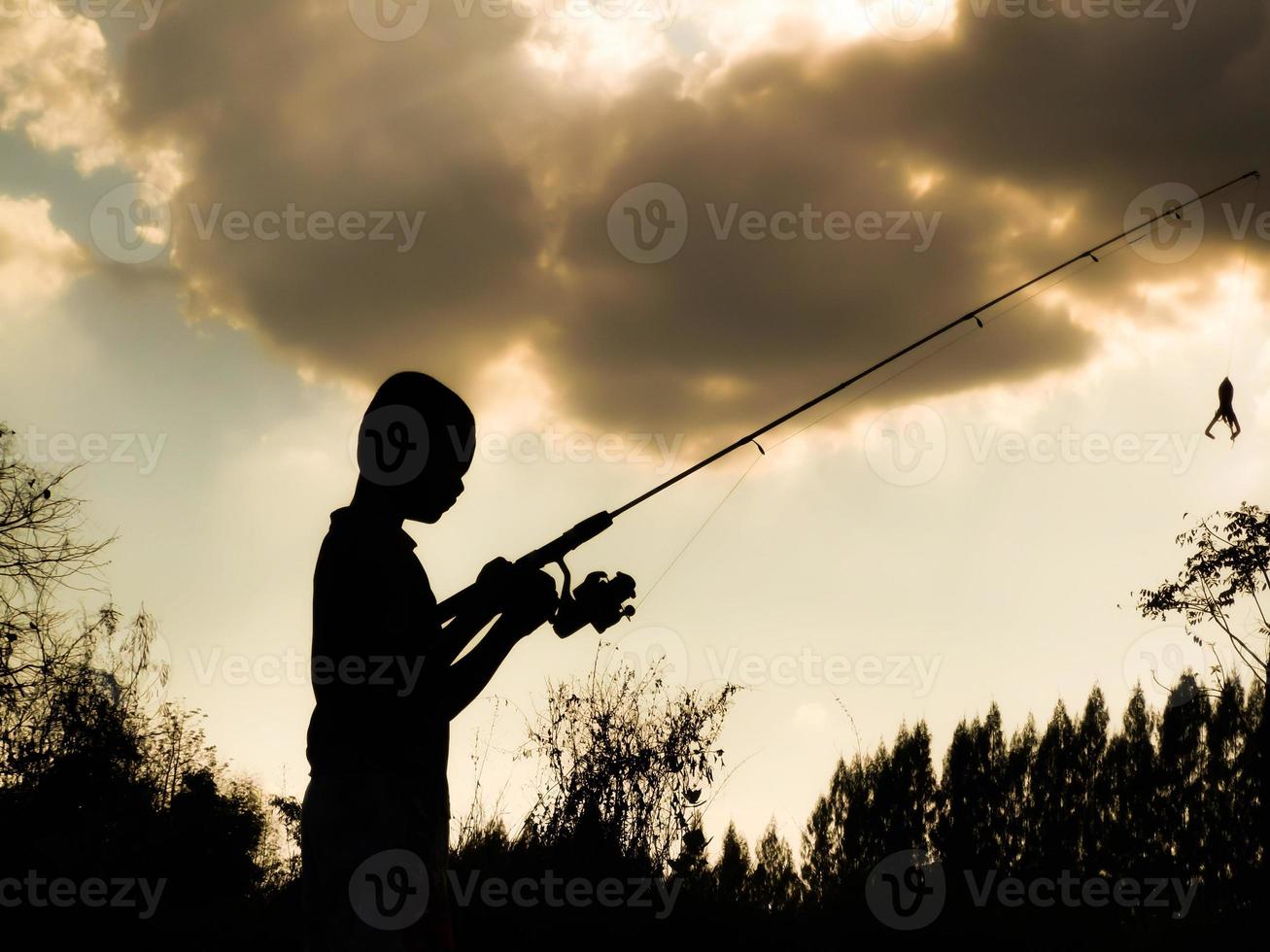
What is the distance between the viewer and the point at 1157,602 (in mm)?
29172

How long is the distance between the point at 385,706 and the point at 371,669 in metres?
0.11

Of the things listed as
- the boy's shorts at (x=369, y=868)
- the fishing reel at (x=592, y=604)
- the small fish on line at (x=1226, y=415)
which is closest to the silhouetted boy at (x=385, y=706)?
the boy's shorts at (x=369, y=868)

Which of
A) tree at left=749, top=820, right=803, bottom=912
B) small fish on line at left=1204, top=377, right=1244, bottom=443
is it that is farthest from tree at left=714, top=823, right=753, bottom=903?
small fish on line at left=1204, top=377, right=1244, bottom=443

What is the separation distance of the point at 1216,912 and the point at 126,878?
889cm

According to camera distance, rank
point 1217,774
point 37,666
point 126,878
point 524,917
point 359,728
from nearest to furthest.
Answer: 1. point 359,728
2. point 524,917
3. point 126,878
4. point 37,666
5. point 1217,774

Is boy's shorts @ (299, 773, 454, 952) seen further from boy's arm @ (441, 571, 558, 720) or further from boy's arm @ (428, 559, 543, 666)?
boy's arm @ (428, 559, 543, 666)

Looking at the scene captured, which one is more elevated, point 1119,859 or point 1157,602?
point 1157,602

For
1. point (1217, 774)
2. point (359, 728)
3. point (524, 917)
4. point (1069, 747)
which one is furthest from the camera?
point (1069, 747)

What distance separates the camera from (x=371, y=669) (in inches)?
110

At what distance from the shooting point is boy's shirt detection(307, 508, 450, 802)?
2.80m

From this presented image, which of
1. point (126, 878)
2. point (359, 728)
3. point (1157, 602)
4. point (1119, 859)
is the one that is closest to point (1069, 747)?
point (1119, 859)

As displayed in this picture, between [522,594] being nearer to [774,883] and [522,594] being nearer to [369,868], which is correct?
[369,868]

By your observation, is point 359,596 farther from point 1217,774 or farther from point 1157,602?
point 1217,774

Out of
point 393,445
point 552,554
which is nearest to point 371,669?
point 393,445
